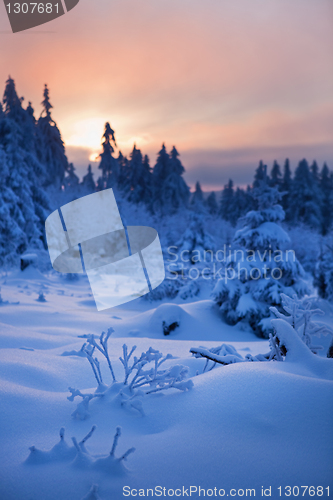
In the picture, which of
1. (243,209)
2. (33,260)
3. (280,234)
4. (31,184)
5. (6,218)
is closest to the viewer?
(280,234)

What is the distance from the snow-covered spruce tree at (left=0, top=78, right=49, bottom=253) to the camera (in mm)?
19359

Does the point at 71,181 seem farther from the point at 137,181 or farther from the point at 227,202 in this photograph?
the point at 227,202

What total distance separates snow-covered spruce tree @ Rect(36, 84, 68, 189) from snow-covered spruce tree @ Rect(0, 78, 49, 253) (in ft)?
16.3

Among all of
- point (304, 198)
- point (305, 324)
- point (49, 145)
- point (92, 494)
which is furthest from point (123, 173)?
point (92, 494)

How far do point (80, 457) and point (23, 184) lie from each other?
66.2 ft

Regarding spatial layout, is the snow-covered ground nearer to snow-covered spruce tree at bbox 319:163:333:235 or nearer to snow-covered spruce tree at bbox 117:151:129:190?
snow-covered spruce tree at bbox 117:151:129:190

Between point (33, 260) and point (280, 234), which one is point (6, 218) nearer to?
point (33, 260)

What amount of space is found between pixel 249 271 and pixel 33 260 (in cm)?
1113

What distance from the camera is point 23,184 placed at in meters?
19.6

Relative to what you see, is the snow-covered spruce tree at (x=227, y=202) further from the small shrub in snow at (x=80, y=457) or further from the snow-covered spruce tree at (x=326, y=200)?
the small shrub in snow at (x=80, y=457)

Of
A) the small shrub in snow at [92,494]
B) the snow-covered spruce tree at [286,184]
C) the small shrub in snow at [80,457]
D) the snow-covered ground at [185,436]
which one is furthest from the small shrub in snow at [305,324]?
the snow-covered spruce tree at [286,184]

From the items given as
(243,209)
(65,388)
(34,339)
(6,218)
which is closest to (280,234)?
(34,339)

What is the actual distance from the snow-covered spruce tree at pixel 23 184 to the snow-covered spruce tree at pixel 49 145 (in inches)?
196

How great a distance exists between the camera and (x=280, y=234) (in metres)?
9.95
